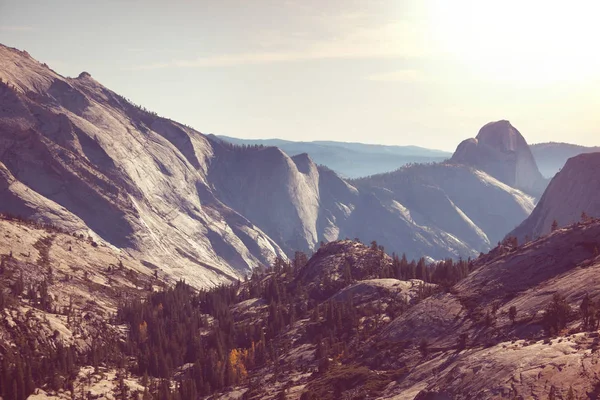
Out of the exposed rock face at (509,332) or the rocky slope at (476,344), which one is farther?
the rocky slope at (476,344)

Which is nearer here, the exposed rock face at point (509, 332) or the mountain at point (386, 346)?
the exposed rock face at point (509, 332)

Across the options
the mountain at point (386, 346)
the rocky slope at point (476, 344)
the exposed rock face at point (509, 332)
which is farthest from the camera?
the mountain at point (386, 346)

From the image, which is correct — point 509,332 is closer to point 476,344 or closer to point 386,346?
point 476,344

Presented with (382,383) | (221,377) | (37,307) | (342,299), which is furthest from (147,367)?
(382,383)

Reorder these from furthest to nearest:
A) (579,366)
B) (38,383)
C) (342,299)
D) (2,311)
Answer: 1. (342,299)
2. (2,311)
3. (38,383)
4. (579,366)

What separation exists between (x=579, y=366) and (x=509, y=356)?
465 inches

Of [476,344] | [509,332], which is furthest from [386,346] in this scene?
[509,332]

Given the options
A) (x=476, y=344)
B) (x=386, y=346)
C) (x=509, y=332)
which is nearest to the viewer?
(x=509, y=332)

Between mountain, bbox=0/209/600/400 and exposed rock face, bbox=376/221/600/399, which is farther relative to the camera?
mountain, bbox=0/209/600/400

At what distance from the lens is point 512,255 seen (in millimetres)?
134500

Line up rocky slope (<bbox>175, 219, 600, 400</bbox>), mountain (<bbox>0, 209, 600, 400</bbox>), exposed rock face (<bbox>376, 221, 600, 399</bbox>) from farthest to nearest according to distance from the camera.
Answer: mountain (<bbox>0, 209, 600, 400</bbox>)
rocky slope (<bbox>175, 219, 600, 400</bbox>)
exposed rock face (<bbox>376, 221, 600, 399</bbox>)

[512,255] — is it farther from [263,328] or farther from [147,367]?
[147,367]

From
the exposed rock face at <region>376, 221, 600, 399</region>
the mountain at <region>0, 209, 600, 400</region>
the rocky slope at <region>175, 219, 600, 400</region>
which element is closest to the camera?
the exposed rock face at <region>376, 221, 600, 399</region>

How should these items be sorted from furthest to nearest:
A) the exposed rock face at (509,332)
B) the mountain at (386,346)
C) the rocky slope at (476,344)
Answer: the mountain at (386,346) < the rocky slope at (476,344) < the exposed rock face at (509,332)
